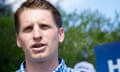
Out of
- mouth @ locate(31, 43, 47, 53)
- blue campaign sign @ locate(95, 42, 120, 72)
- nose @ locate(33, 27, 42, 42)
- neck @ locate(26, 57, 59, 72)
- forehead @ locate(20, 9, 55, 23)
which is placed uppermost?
forehead @ locate(20, 9, 55, 23)

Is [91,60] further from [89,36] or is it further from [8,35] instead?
[8,35]

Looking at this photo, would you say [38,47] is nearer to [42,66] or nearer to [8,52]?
[42,66]

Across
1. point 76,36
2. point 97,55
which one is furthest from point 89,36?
point 97,55

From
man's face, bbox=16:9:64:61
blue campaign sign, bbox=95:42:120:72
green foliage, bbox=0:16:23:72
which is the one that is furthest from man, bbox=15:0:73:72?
green foliage, bbox=0:16:23:72

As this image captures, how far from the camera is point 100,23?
19469mm

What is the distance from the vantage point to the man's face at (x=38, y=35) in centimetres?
85

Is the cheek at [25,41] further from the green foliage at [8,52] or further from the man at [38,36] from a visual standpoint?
the green foliage at [8,52]

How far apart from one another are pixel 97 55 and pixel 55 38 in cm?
231

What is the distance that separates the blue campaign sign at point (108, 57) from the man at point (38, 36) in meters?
2.21

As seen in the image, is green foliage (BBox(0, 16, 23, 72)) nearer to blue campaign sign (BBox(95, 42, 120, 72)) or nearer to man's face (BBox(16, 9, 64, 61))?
blue campaign sign (BBox(95, 42, 120, 72))

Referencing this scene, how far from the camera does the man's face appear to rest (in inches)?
33.4

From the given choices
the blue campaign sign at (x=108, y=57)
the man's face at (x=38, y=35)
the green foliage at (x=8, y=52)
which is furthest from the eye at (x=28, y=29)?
the green foliage at (x=8, y=52)

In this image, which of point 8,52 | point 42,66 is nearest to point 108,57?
point 42,66

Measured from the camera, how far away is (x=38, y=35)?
2.79 ft
